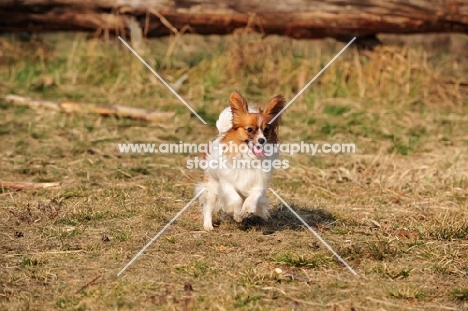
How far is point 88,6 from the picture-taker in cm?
1157

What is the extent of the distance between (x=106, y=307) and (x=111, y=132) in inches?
207

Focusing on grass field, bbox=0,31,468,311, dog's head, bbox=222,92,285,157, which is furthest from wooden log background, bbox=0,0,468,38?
dog's head, bbox=222,92,285,157

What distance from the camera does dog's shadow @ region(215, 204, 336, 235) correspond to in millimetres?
6340

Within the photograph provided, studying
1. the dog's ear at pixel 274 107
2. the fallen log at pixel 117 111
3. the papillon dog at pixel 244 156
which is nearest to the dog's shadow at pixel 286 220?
the papillon dog at pixel 244 156

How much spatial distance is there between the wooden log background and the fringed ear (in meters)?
5.47

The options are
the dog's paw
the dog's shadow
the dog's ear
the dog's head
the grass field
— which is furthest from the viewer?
the dog's shadow

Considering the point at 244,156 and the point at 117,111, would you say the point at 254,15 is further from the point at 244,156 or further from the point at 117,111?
the point at 244,156

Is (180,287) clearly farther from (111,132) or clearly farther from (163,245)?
(111,132)

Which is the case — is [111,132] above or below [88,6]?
below

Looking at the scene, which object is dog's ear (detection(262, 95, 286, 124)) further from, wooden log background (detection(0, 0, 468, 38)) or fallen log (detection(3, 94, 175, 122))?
wooden log background (detection(0, 0, 468, 38))

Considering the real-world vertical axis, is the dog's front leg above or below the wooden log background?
below

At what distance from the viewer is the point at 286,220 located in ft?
21.7

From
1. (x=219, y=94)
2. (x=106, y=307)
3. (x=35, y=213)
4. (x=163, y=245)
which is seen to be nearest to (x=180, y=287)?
(x=106, y=307)

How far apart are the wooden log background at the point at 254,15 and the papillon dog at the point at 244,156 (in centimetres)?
530
